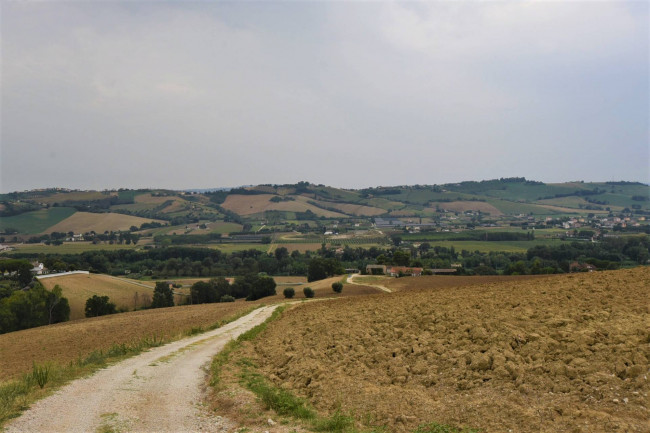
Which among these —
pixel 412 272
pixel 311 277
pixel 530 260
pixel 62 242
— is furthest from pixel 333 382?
pixel 62 242

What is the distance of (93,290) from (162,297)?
12905 millimetres

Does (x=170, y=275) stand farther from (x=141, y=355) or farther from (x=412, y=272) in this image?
(x=141, y=355)

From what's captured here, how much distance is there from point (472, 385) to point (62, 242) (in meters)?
184

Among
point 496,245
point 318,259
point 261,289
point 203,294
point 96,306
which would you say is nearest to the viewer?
point 96,306

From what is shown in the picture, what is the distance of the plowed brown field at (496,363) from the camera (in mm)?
8445

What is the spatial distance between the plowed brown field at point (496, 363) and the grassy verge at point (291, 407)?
1.02 feet

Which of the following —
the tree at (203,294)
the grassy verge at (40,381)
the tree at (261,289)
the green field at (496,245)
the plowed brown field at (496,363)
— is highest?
the plowed brown field at (496,363)

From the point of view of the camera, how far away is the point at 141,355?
19.0 meters

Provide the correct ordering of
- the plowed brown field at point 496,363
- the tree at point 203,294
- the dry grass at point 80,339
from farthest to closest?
the tree at point 203,294 < the dry grass at point 80,339 < the plowed brown field at point 496,363

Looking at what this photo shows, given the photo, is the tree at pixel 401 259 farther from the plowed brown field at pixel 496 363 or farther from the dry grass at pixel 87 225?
the dry grass at pixel 87 225

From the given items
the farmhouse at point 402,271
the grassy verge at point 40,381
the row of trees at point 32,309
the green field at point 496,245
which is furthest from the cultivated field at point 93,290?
the green field at point 496,245

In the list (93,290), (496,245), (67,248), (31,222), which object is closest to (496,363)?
(93,290)

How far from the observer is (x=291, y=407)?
1073cm

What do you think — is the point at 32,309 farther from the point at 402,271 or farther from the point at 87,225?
the point at 87,225
